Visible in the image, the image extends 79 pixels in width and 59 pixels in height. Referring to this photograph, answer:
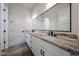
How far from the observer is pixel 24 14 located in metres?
6.73

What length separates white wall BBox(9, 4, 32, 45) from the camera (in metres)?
6.33

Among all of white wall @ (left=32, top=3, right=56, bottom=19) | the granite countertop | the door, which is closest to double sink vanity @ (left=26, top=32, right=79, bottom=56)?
the granite countertop

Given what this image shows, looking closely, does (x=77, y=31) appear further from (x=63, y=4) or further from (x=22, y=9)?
(x=22, y=9)

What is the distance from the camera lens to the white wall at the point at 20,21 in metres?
6.33

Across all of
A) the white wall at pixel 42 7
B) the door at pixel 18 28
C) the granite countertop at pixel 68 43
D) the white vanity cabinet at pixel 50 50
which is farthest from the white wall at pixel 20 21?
the granite countertop at pixel 68 43

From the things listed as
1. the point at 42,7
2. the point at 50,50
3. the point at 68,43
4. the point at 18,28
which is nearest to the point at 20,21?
the point at 18,28

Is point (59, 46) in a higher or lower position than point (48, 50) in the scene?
higher

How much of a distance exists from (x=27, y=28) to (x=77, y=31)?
527 cm

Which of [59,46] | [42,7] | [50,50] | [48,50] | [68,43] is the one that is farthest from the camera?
[42,7]

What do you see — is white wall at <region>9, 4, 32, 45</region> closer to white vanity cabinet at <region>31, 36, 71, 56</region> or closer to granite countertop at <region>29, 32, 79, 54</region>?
white vanity cabinet at <region>31, 36, 71, 56</region>

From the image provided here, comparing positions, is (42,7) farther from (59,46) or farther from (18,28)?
(18,28)

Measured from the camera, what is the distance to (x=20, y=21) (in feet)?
21.8

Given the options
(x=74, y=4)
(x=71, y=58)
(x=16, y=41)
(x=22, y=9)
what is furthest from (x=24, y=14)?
(x=71, y=58)

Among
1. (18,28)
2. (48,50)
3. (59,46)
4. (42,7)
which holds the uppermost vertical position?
(42,7)
